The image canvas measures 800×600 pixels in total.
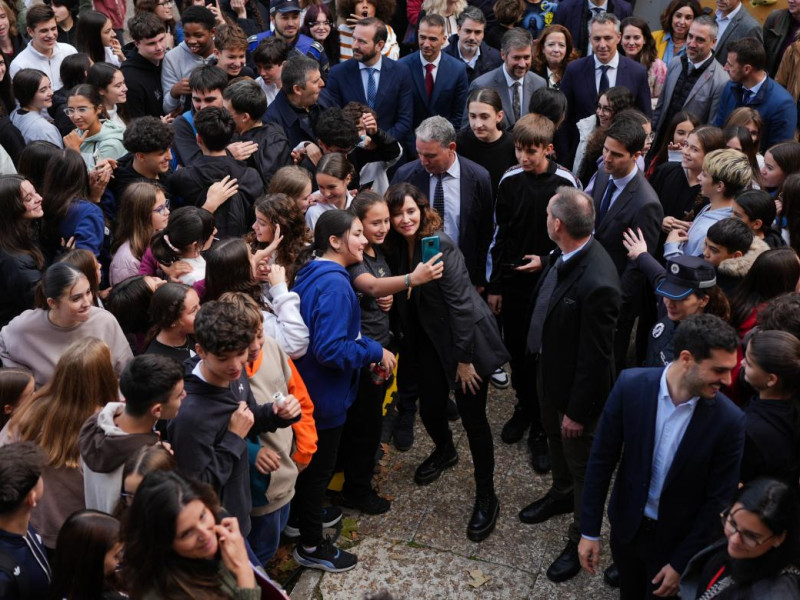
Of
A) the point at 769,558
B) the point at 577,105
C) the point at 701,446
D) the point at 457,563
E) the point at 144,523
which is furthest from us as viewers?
the point at 577,105

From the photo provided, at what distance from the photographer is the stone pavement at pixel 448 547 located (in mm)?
4600

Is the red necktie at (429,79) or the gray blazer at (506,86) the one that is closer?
the gray blazer at (506,86)

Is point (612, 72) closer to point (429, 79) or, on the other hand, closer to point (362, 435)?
point (429, 79)

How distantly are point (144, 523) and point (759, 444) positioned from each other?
2.68 meters

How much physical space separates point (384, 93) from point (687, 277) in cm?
383

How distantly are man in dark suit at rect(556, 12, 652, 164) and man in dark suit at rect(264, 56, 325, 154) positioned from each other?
7.66ft

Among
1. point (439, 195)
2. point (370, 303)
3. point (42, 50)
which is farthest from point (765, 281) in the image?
point (42, 50)

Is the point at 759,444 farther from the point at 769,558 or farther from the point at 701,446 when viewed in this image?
the point at 769,558

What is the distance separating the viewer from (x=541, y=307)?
4.75m

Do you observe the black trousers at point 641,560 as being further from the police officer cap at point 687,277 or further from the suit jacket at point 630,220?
the suit jacket at point 630,220

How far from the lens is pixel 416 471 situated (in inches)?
216

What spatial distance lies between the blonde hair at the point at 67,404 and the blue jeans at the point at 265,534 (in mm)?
999

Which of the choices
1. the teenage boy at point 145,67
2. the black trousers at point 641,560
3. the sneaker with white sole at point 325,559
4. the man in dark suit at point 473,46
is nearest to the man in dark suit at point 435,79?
the man in dark suit at point 473,46

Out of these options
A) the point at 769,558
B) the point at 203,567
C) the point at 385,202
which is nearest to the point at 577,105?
the point at 385,202
